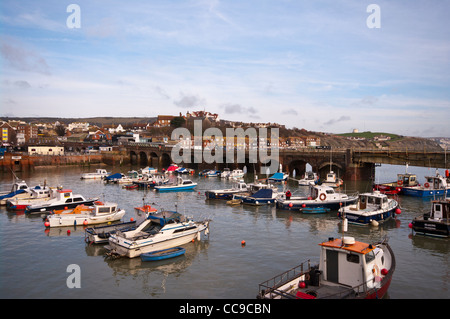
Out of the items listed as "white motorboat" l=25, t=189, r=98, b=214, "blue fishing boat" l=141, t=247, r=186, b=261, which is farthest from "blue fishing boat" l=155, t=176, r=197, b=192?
"blue fishing boat" l=141, t=247, r=186, b=261

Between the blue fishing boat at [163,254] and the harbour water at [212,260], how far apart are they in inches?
11.3

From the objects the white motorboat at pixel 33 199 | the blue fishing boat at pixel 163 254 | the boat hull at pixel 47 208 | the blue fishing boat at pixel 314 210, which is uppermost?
the white motorboat at pixel 33 199

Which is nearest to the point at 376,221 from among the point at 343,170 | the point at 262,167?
the point at 343,170

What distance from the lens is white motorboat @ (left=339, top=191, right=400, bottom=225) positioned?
99.3 ft

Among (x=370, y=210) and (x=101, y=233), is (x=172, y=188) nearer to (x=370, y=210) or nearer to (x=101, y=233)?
(x=101, y=233)

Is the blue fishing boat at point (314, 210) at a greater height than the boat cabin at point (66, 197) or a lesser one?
lesser

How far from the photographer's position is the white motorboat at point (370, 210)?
99.3ft

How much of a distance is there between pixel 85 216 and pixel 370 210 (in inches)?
995

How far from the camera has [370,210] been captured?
31.4m

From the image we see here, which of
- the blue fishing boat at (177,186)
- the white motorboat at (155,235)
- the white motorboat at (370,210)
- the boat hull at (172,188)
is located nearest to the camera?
the white motorboat at (155,235)

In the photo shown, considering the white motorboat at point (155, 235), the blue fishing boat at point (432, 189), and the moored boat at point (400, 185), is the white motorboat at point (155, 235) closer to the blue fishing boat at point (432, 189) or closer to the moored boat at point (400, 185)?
the moored boat at point (400, 185)

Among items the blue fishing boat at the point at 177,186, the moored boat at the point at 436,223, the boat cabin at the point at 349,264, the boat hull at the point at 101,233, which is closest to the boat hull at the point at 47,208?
the boat hull at the point at 101,233

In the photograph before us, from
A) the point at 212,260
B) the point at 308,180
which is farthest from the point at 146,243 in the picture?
the point at 308,180
